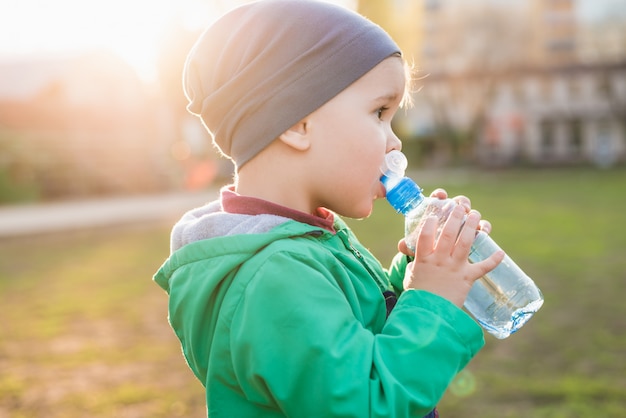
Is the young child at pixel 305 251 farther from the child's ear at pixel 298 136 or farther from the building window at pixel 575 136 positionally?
the building window at pixel 575 136

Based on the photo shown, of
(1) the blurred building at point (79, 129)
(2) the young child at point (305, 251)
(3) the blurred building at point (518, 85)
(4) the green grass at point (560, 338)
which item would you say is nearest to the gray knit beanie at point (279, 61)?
(2) the young child at point (305, 251)

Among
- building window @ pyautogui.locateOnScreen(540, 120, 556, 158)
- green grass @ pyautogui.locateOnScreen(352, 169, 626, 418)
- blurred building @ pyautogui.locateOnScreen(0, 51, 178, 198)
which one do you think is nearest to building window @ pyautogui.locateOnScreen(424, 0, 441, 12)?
building window @ pyautogui.locateOnScreen(540, 120, 556, 158)

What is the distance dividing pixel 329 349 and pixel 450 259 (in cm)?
37

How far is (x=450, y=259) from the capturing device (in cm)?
166

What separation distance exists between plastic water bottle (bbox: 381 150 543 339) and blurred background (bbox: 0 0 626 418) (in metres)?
0.45

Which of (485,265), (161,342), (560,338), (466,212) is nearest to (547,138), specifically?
(560,338)

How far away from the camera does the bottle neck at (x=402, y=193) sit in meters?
1.80

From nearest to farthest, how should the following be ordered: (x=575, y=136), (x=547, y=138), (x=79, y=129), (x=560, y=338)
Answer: (x=560, y=338)
(x=79, y=129)
(x=575, y=136)
(x=547, y=138)

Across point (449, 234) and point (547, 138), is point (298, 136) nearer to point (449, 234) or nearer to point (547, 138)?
point (449, 234)

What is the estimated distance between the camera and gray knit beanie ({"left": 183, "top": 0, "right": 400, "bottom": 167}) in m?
1.69

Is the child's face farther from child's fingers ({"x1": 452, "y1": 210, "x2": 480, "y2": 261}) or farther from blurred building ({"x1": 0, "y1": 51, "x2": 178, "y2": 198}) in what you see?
blurred building ({"x1": 0, "y1": 51, "x2": 178, "y2": 198})

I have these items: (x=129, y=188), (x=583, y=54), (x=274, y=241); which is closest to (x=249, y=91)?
(x=274, y=241)

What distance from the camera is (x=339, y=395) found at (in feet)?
4.82

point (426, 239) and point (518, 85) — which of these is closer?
point (426, 239)
